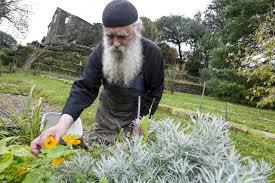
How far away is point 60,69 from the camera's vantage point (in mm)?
23578

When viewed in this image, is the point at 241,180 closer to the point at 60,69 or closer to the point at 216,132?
the point at 216,132

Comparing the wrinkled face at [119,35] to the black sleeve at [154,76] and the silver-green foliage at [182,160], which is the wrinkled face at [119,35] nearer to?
the black sleeve at [154,76]

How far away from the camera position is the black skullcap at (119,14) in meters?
2.35

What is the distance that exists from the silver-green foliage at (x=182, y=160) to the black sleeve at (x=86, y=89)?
1.04 meters

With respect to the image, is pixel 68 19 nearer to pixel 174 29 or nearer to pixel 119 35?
pixel 174 29

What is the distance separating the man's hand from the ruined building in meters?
26.5

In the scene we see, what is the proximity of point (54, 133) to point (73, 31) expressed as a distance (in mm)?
28818

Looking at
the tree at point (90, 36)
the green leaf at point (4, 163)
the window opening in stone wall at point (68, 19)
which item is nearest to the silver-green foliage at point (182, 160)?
the green leaf at point (4, 163)

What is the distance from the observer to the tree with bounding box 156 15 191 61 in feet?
122

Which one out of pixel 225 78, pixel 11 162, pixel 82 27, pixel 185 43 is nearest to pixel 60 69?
pixel 82 27

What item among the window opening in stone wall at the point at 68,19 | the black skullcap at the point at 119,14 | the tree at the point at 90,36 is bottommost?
the black skullcap at the point at 119,14

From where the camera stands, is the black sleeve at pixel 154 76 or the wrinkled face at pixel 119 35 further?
the black sleeve at pixel 154 76

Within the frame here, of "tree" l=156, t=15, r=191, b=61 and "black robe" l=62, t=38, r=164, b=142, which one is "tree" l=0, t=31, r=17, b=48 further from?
"black robe" l=62, t=38, r=164, b=142

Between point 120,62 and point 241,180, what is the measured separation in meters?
2.19
